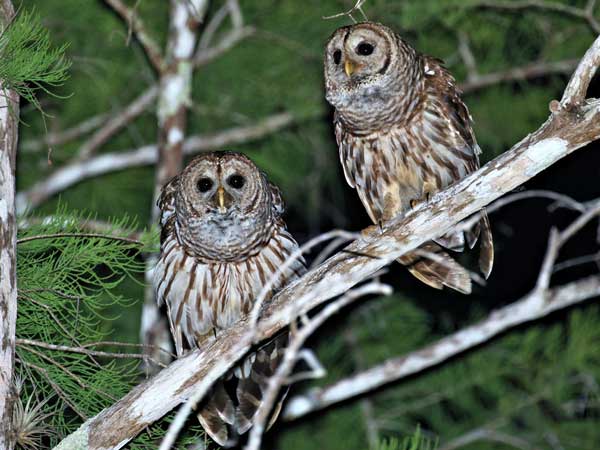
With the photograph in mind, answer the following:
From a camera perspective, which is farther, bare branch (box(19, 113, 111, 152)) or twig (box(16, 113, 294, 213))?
bare branch (box(19, 113, 111, 152))

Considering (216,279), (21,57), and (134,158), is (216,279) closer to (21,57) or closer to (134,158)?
(21,57)

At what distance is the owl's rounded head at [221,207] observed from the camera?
4844 millimetres

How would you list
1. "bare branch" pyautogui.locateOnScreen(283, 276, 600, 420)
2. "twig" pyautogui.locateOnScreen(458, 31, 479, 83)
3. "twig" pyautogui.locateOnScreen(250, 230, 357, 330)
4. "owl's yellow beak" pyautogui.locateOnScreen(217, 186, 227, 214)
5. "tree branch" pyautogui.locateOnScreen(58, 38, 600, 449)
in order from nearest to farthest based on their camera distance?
"twig" pyautogui.locateOnScreen(250, 230, 357, 330)
"tree branch" pyautogui.locateOnScreen(58, 38, 600, 449)
"owl's yellow beak" pyautogui.locateOnScreen(217, 186, 227, 214)
"bare branch" pyautogui.locateOnScreen(283, 276, 600, 420)
"twig" pyautogui.locateOnScreen(458, 31, 479, 83)

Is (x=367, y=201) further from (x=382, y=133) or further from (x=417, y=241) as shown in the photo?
(x=417, y=241)

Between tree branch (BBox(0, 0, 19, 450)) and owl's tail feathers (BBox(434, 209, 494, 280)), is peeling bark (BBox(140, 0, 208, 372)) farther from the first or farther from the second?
tree branch (BBox(0, 0, 19, 450))

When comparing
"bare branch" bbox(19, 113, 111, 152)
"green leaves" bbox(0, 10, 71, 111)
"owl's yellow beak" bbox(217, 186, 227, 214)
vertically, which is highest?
"green leaves" bbox(0, 10, 71, 111)

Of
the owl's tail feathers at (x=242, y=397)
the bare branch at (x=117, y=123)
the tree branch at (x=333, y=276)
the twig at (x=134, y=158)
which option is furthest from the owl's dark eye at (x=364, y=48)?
the bare branch at (x=117, y=123)

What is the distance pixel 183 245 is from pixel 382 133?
104 centimetres

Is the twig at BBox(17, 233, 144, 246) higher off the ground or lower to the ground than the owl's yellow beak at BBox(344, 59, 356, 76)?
lower

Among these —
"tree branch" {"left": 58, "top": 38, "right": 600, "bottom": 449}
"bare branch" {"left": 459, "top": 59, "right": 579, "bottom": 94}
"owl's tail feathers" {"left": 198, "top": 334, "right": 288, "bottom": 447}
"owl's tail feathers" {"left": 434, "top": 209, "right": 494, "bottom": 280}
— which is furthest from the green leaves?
"bare branch" {"left": 459, "top": 59, "right": 579, "bottom": 94}

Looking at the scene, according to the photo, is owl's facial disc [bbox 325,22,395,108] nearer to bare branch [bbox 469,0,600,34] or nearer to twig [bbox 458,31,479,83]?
bare branch [bbox 469,0,600,34]

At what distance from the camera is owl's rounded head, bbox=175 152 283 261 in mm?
4844

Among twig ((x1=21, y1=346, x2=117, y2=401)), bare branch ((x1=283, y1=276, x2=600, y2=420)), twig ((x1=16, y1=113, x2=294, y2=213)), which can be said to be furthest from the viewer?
twig ((x1=16, y1=113, x2=294, y2=213))

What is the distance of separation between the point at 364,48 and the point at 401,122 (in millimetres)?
383
